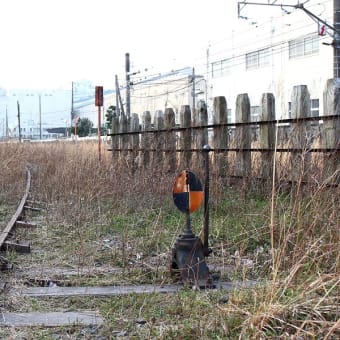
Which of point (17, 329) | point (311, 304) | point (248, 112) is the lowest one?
point (17, 329)

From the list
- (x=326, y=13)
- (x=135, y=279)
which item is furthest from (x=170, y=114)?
(x=326, y=13)

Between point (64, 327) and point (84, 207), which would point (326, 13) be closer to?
point (84, 207)

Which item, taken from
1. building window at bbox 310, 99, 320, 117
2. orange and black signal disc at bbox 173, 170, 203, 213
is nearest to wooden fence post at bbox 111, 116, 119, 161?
building window at bbox 310, 99, 320, 117

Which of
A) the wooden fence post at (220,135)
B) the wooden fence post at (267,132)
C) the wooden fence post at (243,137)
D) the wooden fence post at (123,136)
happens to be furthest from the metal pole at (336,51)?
the wooden fence post at (123,136)

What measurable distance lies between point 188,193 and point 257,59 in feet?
135

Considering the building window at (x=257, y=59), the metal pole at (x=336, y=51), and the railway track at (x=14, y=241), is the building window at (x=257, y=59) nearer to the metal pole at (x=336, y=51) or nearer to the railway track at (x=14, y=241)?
the metal pole at (x=336, y=51)

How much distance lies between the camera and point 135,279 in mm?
4508

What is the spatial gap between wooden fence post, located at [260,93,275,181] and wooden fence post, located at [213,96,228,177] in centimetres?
95

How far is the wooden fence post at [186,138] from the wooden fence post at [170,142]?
22cm

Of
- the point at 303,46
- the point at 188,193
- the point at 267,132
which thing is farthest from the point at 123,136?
the point at 303,46

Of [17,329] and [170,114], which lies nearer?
[17,329]

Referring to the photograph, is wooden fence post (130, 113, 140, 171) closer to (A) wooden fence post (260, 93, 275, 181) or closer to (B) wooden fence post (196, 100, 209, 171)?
(B) wooden fence post (196, 100, 209, 171)

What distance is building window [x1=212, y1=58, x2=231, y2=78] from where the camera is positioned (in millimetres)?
48359

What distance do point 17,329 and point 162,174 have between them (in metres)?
6.07
